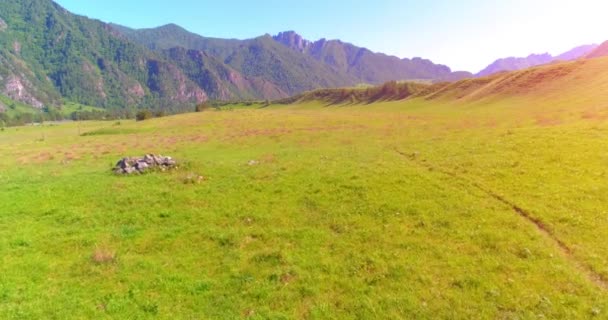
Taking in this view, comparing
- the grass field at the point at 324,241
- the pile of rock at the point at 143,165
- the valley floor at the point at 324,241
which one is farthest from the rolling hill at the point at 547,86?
the pile of rock at the point at 143,165

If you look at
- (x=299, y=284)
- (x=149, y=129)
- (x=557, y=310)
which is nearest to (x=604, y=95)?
(x=557, y=310)

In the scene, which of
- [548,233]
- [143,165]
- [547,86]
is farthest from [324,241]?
[547,86]

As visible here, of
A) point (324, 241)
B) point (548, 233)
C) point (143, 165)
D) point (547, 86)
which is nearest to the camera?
point (548, 233)

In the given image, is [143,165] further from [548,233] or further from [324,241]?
[548,233]

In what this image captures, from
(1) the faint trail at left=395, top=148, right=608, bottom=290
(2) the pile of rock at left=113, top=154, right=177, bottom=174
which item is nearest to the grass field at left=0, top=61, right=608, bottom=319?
(1) the faint trail at left=395, top=148, right=608, bottom=290

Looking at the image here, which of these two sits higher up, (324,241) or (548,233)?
(548,233)

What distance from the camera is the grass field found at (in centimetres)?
1127

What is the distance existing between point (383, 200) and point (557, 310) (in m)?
9.77

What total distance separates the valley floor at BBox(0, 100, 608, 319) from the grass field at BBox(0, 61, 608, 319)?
72 millimetres

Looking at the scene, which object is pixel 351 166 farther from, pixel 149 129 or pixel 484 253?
pixel 149 129

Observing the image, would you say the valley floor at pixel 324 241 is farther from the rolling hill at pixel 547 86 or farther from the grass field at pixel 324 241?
the rolling hill at pixel 547 86

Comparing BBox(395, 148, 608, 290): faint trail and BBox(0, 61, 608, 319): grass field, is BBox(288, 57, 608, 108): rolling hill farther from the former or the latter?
BBox(0, 61, 608, 319): grass field

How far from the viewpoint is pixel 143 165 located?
28.9 meters

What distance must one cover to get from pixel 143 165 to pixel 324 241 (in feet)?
66.1
